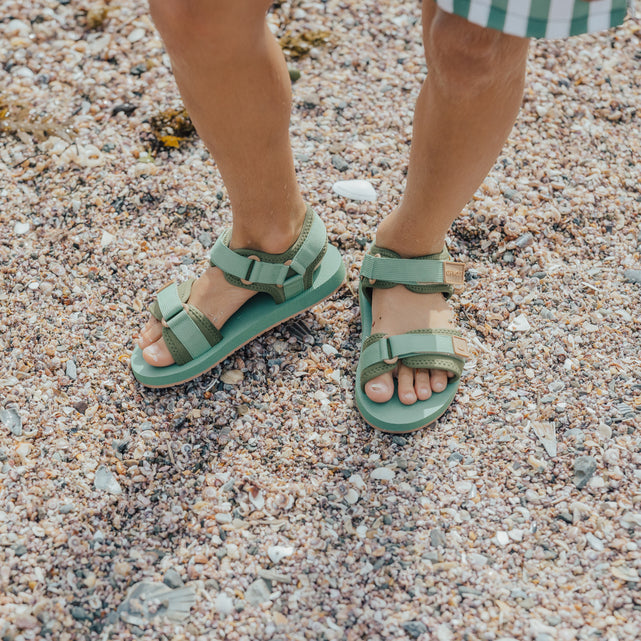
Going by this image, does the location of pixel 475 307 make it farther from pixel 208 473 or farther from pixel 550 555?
pixel 208 473

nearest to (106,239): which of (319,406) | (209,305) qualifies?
(209,305)

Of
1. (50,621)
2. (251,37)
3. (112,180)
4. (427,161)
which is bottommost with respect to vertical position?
(50,621)

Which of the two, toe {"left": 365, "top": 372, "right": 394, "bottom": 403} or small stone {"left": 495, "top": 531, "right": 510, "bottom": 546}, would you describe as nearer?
small stone {"left": 495, "top": 531, "right": 510, "bottom": 546}

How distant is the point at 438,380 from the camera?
1966mm

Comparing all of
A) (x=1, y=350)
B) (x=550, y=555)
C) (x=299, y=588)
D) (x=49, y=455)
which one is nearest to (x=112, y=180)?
(x=1, y=350)

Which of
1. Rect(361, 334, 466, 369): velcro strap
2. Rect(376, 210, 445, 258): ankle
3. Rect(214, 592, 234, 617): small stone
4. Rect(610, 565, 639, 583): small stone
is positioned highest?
Rect(376, 210, 445, 258): ankle

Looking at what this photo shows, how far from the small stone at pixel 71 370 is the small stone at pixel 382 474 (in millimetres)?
1017

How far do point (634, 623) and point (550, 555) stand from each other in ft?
0.78

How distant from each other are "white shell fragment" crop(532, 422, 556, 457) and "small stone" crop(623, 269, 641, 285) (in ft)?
2.32

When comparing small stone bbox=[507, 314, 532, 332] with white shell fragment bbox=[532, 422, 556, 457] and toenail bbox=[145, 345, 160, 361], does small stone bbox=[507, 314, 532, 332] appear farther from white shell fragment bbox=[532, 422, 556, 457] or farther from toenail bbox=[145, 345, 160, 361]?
toenail bbox=[145, 345, 160, 361]

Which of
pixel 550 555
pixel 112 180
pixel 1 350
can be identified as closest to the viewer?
pixel 550 555

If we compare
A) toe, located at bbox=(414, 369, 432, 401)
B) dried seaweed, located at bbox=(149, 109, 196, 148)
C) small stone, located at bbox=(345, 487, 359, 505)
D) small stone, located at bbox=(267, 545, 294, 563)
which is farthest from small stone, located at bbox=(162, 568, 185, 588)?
dried seaweed, located at bbox=(149, 109, 196, 148)

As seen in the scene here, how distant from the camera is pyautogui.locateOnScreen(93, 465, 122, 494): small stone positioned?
Answer: 1.88m

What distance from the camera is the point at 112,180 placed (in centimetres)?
265
